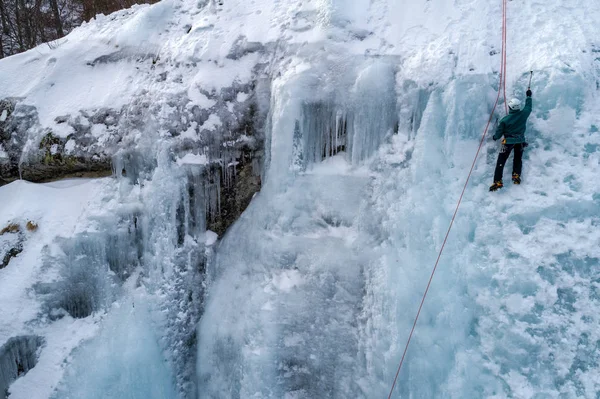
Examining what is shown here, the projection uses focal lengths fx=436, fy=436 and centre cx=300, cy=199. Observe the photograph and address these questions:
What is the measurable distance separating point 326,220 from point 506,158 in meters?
2.04

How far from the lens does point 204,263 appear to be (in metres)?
5.57

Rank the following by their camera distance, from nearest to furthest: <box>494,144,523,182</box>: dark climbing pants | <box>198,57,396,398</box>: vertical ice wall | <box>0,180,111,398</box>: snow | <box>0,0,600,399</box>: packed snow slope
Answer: <box>0,0,600,399</box>: packed snow slope < <box>494,144,523,182</box>: dark climbing pants < <box>198,57,396,398</box>: vertical ice wall < <box>0,180,111,398</box>: snow

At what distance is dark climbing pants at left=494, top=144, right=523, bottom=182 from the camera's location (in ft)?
14.2

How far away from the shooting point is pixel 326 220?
204 inches

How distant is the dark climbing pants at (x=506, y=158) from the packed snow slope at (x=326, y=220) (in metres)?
0.17

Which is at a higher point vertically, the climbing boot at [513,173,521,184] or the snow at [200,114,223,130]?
the snow at [200,114,223,130]

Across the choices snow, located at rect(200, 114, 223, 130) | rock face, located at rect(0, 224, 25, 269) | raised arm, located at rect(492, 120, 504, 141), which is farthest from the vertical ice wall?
rock face, located at rect(0, 224, 25, 269)

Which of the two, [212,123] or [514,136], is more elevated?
[212,123]

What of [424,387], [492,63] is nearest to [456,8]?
[492,63]

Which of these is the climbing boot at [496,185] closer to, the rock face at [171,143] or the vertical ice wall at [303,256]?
the vertical ice wall at [303,256]

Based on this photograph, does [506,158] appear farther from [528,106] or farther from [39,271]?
[39,271]

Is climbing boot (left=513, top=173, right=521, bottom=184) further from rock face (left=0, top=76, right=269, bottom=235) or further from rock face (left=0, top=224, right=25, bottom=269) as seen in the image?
rock face (left=0, top=224, right=25, bottom=269)

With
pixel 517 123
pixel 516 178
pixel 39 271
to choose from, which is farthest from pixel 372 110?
pixel 39 271

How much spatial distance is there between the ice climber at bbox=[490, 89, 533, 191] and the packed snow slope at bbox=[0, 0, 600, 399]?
0.18 meters
